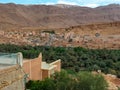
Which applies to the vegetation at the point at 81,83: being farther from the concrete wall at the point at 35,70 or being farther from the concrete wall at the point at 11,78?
the concrete wall at the point at 11,78

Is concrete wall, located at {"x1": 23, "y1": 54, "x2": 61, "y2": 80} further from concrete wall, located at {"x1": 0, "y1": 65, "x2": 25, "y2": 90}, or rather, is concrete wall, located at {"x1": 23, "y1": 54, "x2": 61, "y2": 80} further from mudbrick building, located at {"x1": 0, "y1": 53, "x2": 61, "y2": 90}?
concrete wall, located at {"x1": 0, "y1": 65, "x2": 25, "y2": 90}

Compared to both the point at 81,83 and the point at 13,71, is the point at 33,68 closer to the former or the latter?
the point at 81,83

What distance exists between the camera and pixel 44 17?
119 m

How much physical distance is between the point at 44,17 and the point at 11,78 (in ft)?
361

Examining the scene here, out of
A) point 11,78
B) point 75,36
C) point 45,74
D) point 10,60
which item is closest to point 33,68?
point 45,74

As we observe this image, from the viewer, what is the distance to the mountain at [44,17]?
106438 mm

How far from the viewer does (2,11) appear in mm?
112812

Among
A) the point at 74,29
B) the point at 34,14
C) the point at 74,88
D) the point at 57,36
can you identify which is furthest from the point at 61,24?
the point at 74,88

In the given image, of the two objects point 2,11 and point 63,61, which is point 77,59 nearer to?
point 63,61

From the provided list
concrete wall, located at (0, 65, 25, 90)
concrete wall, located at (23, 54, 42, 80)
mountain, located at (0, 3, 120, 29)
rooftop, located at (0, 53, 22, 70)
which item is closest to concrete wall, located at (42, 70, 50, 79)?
concrete wall, located at (23, 54, 42, 80)

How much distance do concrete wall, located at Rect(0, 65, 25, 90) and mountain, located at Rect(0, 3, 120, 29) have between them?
81719 millimetres

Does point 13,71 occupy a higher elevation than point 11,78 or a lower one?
higher

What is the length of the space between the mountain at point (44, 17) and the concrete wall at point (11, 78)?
81719 mm

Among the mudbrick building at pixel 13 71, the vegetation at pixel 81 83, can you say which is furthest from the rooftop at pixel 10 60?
the vegetation at pixel 81 83
